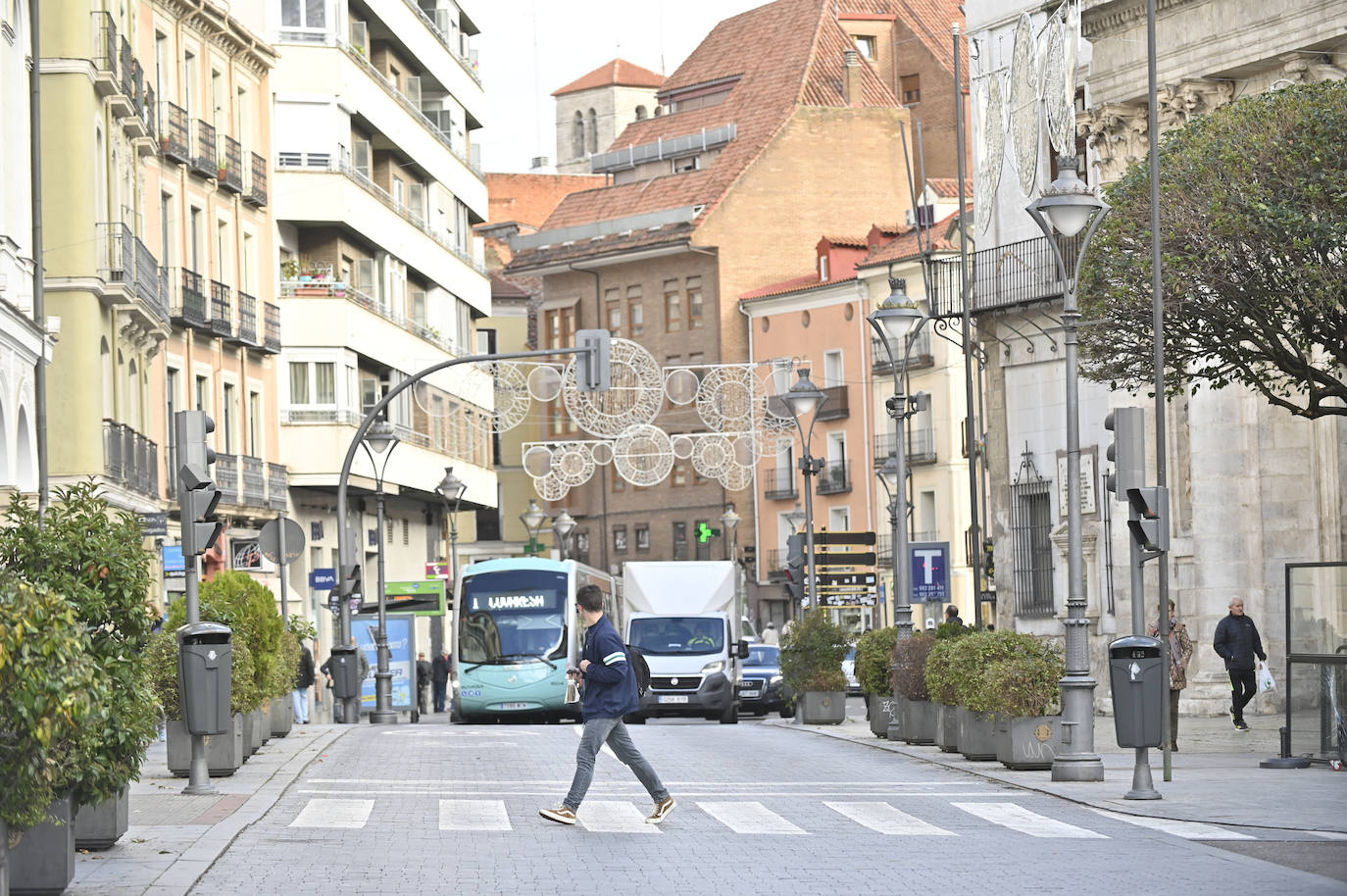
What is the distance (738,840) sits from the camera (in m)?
16.7

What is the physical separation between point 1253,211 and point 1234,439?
31.7ft

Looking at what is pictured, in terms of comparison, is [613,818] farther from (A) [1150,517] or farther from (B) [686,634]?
(B) [686,634]

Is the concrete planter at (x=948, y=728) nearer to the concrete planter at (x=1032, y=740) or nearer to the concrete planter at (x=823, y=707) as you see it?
the concrete planter at (x=1032, y=740)

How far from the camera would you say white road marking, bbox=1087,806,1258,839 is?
1669cm

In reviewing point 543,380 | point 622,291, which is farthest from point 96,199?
point 622,291

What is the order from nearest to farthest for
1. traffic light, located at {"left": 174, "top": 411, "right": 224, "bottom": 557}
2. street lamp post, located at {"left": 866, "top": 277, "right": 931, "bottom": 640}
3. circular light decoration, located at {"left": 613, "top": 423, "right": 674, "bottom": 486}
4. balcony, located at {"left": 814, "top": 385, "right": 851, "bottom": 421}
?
traffic light, located at {"left": 174, "top": 411, "right": 224, "bottom": 557} < street lamp post, located at {"left": 866, "top": 277, "right": 931, "bottom": 640} < circular light decoration, located at {"left": 613, "top": 423, "right": 674, "bottom": 486} < balcony, located at {"left": 814, "top": 385, "right": 851, "bottom": 421}

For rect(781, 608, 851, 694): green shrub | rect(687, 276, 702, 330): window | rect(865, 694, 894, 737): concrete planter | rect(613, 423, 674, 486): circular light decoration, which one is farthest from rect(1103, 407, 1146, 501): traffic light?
rect(687, 276, 702, 330): window

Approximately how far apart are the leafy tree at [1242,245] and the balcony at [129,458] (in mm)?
18875

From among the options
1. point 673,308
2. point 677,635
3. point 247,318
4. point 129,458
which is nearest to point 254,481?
point 247,318

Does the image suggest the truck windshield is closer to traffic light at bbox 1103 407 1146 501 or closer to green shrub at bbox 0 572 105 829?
traffic light at bbox 1103 407 1146 501

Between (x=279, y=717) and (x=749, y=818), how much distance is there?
14335mm

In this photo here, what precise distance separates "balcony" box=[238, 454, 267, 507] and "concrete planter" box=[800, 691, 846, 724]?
61.3 ft

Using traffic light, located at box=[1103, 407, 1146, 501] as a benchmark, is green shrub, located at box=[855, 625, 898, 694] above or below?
below

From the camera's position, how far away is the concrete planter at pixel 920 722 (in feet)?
94.8
